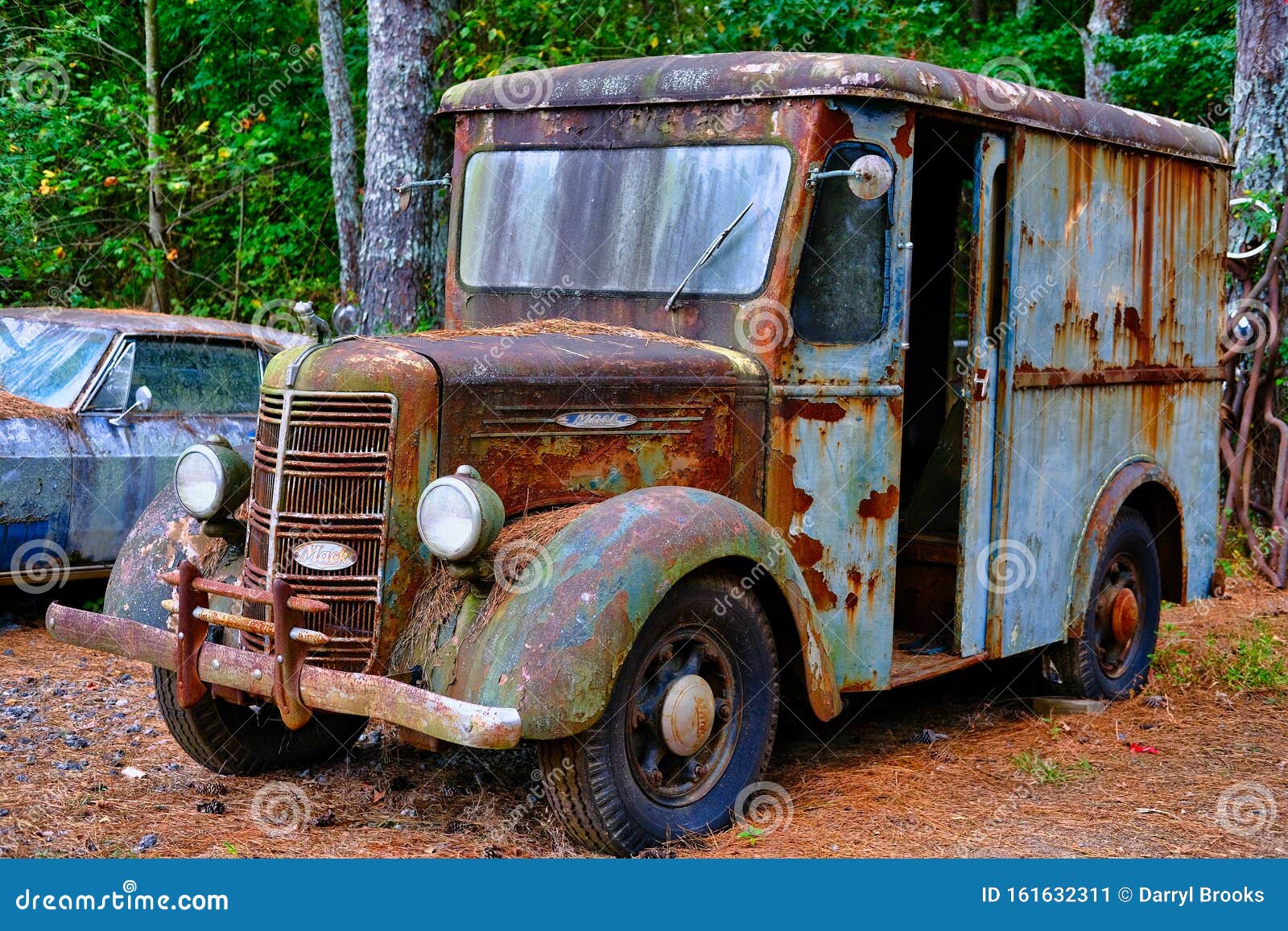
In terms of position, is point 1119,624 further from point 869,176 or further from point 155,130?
point 155,130

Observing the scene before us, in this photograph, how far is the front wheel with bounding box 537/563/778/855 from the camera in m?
4.13

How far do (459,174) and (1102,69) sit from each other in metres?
11.8

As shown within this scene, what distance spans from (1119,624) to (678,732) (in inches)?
117

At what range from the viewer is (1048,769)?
5332 millimetres

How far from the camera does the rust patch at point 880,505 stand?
516 centimetres

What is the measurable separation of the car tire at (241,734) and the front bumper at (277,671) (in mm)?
419

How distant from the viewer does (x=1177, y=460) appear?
6.81m

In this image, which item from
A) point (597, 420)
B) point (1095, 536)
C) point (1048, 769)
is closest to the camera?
point (597, 420)

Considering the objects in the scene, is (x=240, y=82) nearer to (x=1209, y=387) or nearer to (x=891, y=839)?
(x=1209, y=387)

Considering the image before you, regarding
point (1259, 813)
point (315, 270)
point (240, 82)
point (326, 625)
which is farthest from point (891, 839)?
point (240, 82)

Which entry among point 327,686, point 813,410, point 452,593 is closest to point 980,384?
point 813,410

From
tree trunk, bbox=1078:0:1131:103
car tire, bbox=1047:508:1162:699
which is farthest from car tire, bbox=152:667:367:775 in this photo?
tree trunk, bbox=1078:0:1131:103

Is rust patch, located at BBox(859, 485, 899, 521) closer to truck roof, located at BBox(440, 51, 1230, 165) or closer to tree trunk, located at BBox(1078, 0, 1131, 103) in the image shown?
truck roof, located at BBox(440, 51, 1230, 165)

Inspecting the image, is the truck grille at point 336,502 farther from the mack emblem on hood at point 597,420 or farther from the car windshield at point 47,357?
the car windshield at point 47,357
